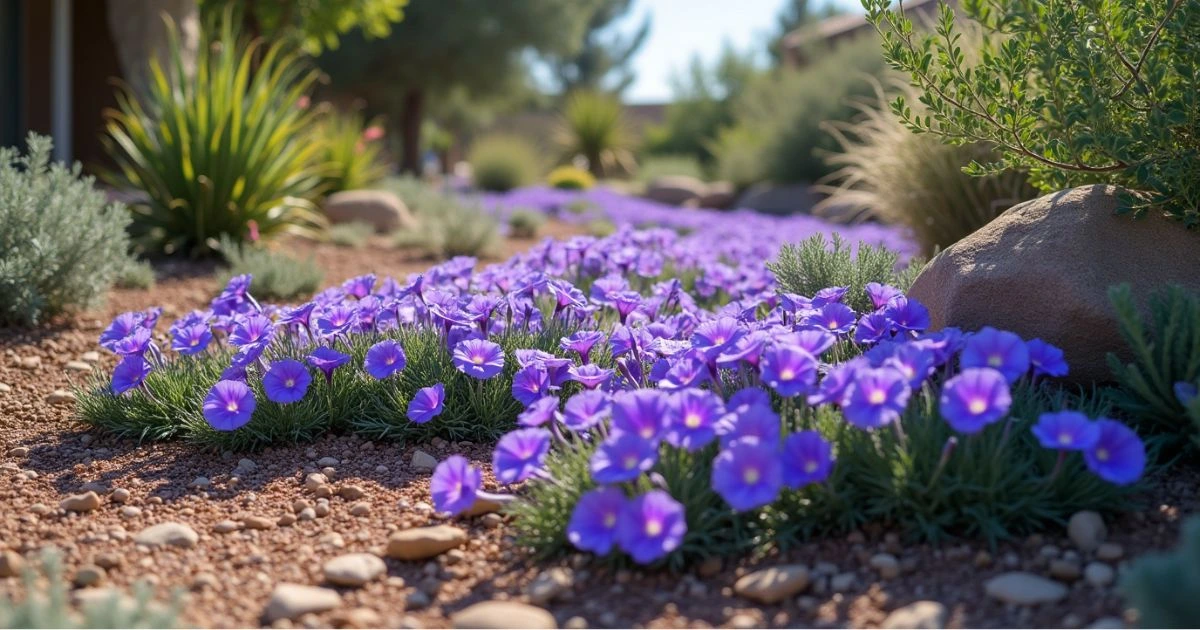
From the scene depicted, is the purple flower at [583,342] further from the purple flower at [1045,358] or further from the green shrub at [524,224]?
the green shrub at [524,224]

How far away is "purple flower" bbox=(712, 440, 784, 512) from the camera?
2.29 metres

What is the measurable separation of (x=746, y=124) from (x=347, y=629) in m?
16.0

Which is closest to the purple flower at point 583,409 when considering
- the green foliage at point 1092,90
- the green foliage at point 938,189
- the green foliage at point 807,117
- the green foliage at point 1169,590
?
the green foliage at point 1169,590

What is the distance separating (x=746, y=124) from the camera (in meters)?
17.4

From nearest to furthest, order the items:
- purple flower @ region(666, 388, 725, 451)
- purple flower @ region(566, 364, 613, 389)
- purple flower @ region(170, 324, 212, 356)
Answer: purple flower @ region(666, 388, 725, 451) → purple flower @ region(566, 364, 613, 389) → purple flower @ region(170, 324, 212, 356)

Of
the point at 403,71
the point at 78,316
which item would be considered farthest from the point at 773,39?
the point at 78,316

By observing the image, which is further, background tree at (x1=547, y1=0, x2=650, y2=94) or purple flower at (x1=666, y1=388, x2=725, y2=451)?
background tree at (x1=547, y1=0, x2=650, y2=94)

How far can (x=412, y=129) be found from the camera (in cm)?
2277

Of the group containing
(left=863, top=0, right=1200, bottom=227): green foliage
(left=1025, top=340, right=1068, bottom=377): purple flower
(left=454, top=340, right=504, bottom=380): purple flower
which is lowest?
(left=454, top=340, right=504, bottom=380): purple flower

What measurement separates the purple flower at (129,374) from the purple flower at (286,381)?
1.69 ft

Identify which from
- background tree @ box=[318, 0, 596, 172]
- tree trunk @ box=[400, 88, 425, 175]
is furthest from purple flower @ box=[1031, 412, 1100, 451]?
tree trunk @ box=[400, 88, 425, 175]

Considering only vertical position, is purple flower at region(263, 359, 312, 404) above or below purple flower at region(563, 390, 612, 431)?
below

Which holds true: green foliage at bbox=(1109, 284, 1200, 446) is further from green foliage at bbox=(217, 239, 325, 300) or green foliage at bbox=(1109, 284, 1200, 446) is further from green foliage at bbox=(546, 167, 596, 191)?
green foliage at bbox=(546, 167, 596, 191)

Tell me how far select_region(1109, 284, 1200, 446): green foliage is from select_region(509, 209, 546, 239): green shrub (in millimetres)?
7409
